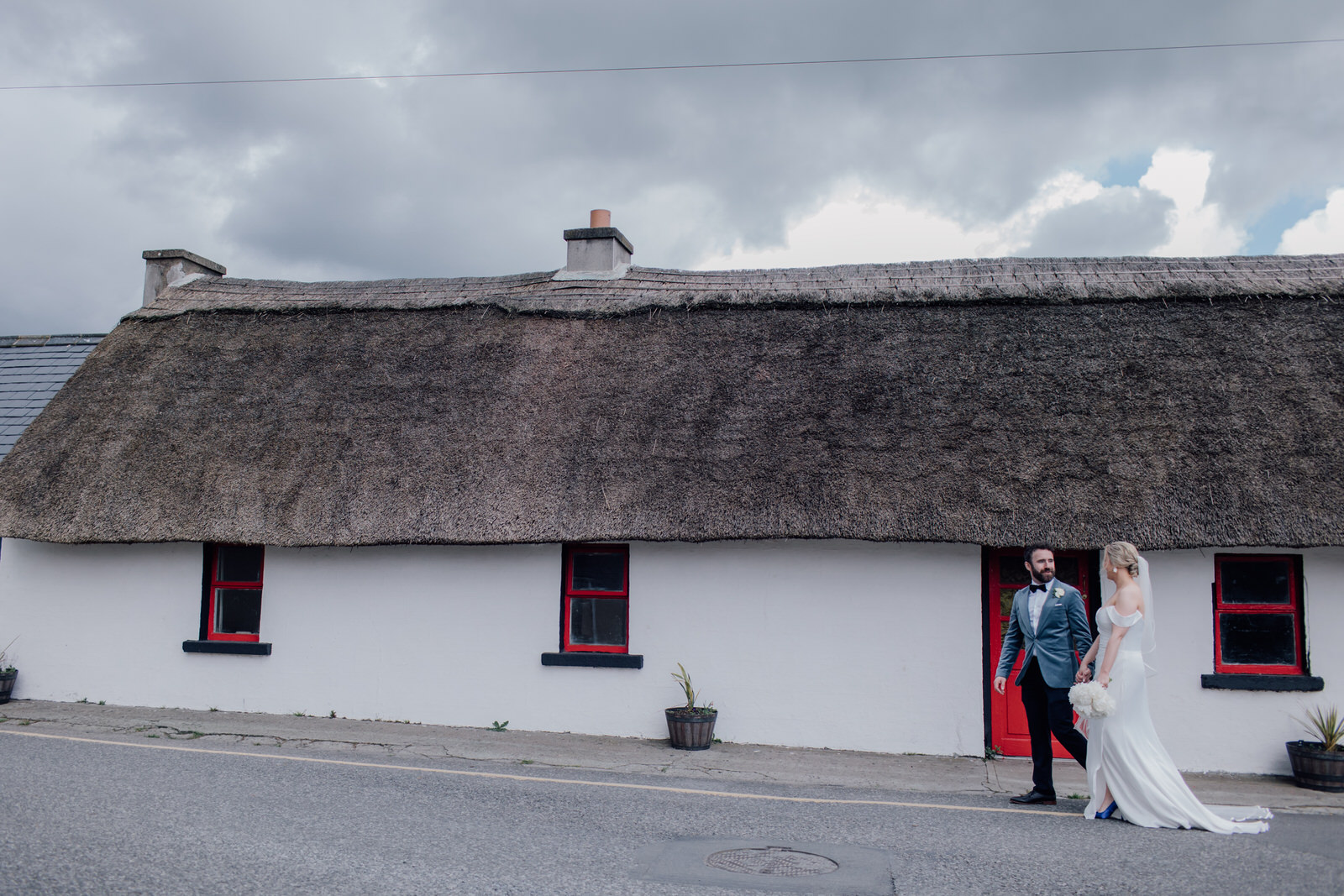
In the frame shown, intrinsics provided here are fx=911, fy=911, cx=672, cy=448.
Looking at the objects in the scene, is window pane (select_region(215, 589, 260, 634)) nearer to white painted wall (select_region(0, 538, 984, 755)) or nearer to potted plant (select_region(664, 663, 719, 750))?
white painted wall (select_region(0, 538, 984, 755))

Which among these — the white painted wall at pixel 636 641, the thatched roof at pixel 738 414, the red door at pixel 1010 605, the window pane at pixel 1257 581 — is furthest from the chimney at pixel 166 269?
the window pane at pixel 1257 581

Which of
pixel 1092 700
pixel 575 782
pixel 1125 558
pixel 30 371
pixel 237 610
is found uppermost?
pixel 30 371

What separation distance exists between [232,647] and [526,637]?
11.1 ft

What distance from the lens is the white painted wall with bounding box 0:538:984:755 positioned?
8648 mm

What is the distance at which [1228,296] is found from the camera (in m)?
9.91

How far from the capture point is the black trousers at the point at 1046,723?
661 cm

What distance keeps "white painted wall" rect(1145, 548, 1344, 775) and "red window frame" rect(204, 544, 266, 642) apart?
30.4ft

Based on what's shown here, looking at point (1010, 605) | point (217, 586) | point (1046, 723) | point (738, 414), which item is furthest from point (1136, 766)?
point (217, 586)

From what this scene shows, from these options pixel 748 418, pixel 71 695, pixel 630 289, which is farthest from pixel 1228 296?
pixel 71 695

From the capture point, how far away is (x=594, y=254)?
1272cm

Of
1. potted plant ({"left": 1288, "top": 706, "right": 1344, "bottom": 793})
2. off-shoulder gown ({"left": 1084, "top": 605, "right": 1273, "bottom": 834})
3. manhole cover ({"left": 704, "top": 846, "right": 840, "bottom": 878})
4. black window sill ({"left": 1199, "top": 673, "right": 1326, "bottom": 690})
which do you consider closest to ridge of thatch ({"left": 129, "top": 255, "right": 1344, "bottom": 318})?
black window sill ({"left": 1199, "top": 673, "right": 1326, "bottom": 690})

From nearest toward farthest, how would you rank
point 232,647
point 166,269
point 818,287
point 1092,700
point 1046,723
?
point 1092,700
point 1046,723
point 232,647
point 818,287
point 166,269

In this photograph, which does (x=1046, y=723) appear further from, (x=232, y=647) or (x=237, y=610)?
(x=237, y=610)

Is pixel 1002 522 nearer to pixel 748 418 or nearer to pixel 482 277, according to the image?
pixel 748 418
